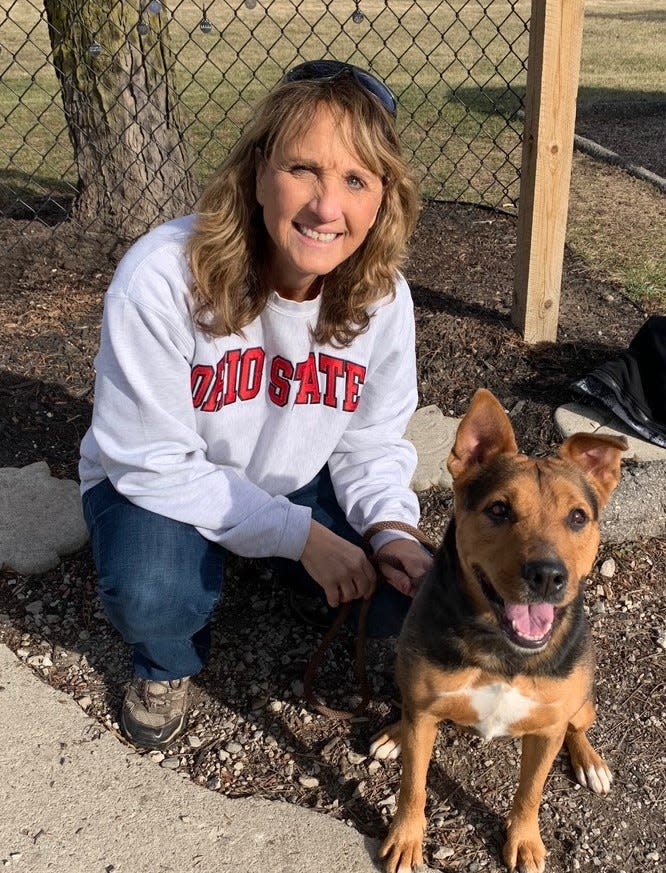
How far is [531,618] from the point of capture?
2.50 m

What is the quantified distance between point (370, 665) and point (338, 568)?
640mm

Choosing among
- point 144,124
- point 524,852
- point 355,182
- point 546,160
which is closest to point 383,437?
point 355,182

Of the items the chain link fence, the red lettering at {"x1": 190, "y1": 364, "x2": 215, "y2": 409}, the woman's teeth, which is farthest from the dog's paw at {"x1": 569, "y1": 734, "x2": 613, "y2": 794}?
the chain link fence

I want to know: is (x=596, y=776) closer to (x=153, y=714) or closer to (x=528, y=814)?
(x=528, y=814)

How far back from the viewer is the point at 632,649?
3.60 m

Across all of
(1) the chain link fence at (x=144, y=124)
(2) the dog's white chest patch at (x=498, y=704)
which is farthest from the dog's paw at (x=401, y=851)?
(1) the chain link fence at (x=144, y=124)

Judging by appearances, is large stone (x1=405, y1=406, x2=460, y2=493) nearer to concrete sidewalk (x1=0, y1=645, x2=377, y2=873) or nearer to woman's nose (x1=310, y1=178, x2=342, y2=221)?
woman's nose (x1=310, y1=178, x2=342, y2=221)

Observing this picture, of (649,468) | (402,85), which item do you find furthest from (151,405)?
(402,85)

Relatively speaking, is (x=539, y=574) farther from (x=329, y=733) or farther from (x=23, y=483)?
(x=23, y=483)

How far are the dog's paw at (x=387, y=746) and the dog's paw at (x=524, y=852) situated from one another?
486 mm

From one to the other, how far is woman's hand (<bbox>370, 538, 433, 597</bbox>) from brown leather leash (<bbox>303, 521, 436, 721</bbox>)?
0.01 m

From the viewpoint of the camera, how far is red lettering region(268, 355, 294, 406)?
10.4ft

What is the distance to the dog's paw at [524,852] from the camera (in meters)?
2.79

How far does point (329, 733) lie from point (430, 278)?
11.4ft
